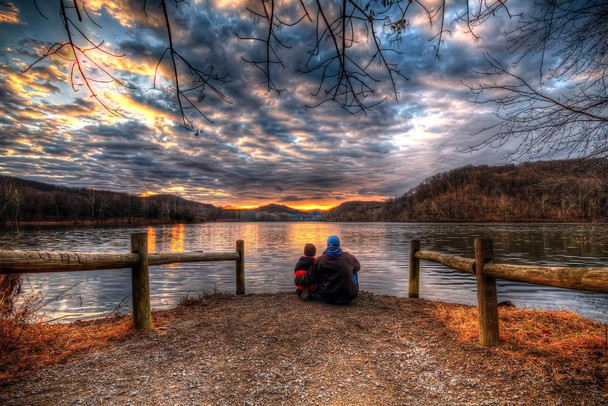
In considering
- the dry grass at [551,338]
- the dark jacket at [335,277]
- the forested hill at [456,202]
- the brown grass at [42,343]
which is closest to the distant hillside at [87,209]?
the forested hill at [456,202]

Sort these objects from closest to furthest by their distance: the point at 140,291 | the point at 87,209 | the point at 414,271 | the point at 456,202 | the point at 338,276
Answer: the point at 140,291
the point at 338,276
the point at 414,271
the point at 87,209
the point at 456,202

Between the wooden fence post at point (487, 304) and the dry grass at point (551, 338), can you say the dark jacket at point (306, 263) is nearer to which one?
the dry grass at point (551, 338)

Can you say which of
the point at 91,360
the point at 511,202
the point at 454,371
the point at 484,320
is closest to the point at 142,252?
the point at 91,360

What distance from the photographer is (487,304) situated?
3973 mm

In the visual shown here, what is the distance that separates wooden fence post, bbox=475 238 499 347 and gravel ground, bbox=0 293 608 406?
194 mm

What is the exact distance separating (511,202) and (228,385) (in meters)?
144

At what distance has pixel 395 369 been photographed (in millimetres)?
3520

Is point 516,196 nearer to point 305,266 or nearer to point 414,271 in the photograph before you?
point 414,271

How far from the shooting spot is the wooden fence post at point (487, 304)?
3.95m


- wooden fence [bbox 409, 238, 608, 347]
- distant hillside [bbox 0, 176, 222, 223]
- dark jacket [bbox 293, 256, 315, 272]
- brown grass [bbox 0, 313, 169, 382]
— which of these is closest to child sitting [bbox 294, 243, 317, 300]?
dark jacket [bbox 293, 256, 315, 272]

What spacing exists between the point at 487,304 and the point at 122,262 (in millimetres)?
5464

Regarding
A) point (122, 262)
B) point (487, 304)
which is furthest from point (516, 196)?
point (122, 262)

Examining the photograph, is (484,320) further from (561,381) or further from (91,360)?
(91,360)

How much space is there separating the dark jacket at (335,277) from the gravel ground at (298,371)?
47.2 inches
